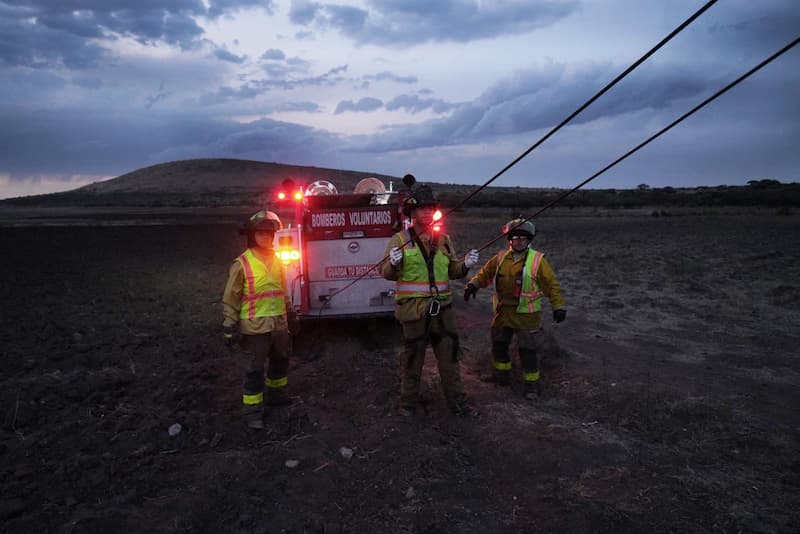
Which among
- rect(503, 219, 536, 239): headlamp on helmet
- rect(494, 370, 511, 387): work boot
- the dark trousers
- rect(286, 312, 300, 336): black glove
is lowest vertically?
rect(494, 370, 511, 387): work boot

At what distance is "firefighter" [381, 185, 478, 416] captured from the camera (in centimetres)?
577

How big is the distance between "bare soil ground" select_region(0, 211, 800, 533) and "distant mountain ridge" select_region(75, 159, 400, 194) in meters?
86.3

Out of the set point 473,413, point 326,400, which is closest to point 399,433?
point 473,413

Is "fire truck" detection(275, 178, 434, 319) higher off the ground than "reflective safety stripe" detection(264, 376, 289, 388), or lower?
higher

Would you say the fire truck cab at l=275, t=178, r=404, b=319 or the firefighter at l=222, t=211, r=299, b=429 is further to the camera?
the fire truck cab at l=275, t=178, r=404, b=319

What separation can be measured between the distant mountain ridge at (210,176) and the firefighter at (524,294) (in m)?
89.2

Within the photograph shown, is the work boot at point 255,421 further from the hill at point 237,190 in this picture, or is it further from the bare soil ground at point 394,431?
the hill at point 237,190

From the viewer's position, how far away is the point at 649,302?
11.7m

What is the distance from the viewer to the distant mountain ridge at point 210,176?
9812 centimetres

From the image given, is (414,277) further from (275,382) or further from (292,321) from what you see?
(275,382)

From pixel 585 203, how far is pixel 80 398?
4521 centimetres

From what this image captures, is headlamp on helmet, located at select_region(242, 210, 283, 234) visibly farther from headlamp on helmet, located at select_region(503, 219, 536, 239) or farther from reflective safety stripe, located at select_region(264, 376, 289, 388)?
headlamp on helmet, located at select_region(503, 219, 536, 239)

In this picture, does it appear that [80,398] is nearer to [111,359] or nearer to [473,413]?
[111,359]

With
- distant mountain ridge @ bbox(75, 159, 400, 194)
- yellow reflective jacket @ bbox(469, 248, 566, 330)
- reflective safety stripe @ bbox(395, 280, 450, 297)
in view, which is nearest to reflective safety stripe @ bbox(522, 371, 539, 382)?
yellow reflective jacket @ bbox(469, 248, 566, 330)
